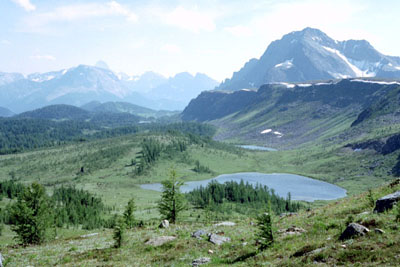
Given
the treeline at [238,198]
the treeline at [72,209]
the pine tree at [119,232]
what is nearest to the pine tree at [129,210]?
the pine tree at [119,232]

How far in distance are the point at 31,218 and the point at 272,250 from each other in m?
53.7

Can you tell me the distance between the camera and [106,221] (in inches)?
4823

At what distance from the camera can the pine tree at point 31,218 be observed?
59938mm

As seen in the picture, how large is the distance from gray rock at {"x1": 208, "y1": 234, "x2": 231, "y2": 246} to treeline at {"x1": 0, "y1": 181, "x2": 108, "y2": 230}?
72148 millimetres

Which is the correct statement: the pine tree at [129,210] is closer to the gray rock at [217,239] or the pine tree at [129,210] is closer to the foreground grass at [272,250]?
the foreground grass at [272,250]

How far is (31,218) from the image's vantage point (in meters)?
60.2

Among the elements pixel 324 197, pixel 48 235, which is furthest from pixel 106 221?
pixel 324 197

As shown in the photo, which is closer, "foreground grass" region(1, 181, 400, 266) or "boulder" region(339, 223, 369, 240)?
"foreground grass" region(1, 181, 400, 266)

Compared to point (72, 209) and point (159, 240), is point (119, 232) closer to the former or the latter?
point (159, 240)

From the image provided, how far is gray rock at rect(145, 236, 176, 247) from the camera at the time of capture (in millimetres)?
36812

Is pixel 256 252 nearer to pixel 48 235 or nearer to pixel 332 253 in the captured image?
Result: pixel 332 253

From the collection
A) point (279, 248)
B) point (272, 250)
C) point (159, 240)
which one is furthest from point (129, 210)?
point (279, 248)

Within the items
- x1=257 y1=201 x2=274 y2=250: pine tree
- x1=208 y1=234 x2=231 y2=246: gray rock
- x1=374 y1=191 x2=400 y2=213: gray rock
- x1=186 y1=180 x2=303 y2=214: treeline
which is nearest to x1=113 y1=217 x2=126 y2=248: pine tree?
x1=208 y1=234 x2=231 y2=246: gray rock

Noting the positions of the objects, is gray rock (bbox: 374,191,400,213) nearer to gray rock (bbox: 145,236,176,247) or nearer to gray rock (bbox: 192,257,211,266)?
gray rock (bbox: 192,257,211,266)
